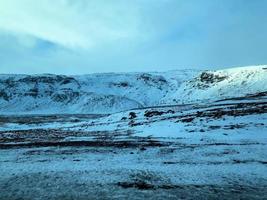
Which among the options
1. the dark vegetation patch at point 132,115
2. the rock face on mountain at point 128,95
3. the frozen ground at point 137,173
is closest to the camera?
the frozen ground at point 137,173

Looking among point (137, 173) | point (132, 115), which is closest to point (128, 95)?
point (132, 115)

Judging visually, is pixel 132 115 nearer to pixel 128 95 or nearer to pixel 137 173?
pixel 137 173

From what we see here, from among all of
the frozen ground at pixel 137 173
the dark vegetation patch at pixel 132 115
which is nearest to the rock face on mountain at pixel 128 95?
the dark vegetation patch at pixel 132 115

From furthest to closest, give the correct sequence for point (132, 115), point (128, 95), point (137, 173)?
point (128, 95) → point (132, 115) → point (137, 173)

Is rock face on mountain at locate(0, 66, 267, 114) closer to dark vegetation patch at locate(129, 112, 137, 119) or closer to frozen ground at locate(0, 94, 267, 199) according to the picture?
dark vegetation patch at locate(129, 112, 137, 119)

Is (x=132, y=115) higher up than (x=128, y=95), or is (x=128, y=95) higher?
(x=128, y=95)

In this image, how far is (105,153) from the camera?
25.3 meters

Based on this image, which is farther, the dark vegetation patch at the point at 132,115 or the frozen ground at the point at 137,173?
the dark vegetation patch at the point at 132,115

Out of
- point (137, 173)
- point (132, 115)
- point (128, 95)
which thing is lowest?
point (132, 115)

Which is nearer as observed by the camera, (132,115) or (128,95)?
(132,115)

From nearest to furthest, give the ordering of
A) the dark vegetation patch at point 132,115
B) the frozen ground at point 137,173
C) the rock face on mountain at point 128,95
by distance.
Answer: the frozen ground at point 137,173 < the dark vegetation patch at point 132,115 < the rock face on mountain at point 128,95

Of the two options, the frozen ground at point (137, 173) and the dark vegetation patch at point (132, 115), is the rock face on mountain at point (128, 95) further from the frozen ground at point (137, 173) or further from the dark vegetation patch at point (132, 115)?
the frozen ground at point (137, 173)

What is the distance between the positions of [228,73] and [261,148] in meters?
155

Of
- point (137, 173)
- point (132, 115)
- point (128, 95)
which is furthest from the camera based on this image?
point (128, 95)
